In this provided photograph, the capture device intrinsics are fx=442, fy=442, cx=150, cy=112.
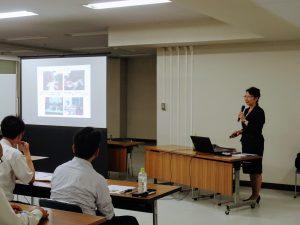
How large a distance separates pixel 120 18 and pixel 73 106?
1.66m

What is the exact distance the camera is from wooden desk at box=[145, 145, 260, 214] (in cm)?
582

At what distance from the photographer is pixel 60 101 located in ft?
23.5

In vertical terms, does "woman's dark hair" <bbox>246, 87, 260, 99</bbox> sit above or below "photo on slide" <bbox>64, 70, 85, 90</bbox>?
below

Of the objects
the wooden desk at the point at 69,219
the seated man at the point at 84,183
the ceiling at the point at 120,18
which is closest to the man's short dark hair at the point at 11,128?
the seated man at the point at 84,183

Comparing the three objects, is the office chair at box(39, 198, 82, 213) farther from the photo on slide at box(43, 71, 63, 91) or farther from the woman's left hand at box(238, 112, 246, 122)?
the photo on slide at box(43, 71, 63, 91)

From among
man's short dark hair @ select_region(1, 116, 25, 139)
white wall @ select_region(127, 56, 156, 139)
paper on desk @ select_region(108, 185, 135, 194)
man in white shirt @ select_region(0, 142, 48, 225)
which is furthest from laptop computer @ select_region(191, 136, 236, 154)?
white wall @ select_region(127, 56, 156, 139)

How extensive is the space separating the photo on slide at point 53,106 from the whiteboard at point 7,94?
5.34 ft

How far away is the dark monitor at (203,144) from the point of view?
612 centimetres

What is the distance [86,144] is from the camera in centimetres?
318

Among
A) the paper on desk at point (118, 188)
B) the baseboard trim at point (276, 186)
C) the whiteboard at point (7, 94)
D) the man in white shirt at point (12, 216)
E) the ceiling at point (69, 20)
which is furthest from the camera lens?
the whiteboard at point (7, 94)

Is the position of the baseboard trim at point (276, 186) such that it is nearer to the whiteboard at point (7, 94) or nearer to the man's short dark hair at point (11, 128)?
the whiteboard at point (7, 94)

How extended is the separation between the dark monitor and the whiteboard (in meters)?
4.05

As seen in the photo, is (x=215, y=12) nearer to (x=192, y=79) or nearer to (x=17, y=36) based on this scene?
(x=192, y=79)

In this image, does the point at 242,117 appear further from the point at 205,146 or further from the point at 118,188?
the point at 118,188
